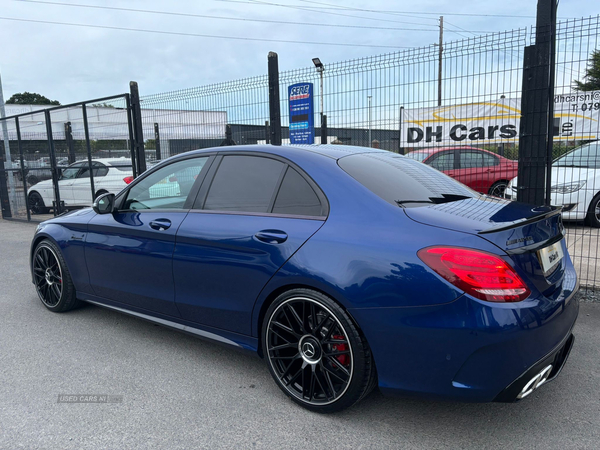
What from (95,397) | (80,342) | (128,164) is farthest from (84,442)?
(128,164)

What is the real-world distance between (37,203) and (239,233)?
10849 mm

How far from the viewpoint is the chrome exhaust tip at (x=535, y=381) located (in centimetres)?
226

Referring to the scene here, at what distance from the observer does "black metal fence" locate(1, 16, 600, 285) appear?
5.12 metres

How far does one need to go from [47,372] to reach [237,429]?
1.62m

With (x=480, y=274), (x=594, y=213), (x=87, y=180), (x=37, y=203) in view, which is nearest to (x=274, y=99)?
(x=594, y=213)

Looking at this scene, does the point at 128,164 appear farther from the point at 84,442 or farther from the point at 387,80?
the point at 84,442

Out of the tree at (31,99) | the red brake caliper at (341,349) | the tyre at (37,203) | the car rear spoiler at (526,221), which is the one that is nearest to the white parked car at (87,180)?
the tyre at (37,203)

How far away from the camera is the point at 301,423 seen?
2.66m

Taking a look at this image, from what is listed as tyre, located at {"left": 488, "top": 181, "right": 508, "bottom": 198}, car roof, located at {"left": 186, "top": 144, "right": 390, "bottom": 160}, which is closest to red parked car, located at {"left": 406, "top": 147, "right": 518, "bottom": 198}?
tyre, located at {"left": 488, "top": 181, "right": 508, "bottom": 198}

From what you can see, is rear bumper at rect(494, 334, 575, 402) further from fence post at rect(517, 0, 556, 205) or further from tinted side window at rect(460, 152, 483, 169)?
tinted side window at rect(460, 152, 483, 169)

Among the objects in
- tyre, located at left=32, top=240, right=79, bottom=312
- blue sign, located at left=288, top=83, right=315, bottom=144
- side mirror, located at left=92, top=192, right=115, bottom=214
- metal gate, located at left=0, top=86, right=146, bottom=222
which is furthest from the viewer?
metal gate, located at left=0, top=86, right=146, bottom=222

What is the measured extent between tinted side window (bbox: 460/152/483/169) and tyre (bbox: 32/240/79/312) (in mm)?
4924

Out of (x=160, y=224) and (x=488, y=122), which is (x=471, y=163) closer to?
(x=488, y=122)

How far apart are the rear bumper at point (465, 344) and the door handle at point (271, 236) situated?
639mm
